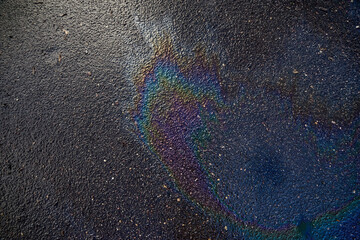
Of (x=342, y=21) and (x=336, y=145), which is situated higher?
(x=342, y=21)

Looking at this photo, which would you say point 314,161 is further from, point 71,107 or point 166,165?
point 71,107

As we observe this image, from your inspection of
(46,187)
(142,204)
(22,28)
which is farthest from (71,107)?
(142,204)

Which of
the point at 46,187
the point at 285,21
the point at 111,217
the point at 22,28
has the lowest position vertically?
the point at 111,217
